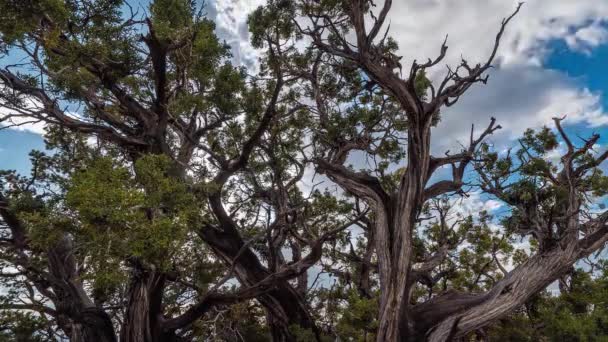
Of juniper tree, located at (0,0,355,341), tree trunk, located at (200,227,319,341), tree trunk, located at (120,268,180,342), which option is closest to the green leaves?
juniper tree, located at (0,0,355,341)

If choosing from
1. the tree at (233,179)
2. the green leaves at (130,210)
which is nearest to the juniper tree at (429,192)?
the tree at (233,179)

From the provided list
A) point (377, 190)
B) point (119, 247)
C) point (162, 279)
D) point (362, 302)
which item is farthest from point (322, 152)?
point (119, 247)

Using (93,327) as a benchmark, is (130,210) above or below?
below

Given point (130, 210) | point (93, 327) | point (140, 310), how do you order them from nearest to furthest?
point (130, 210) → point (140, 310) → point (93, 327)

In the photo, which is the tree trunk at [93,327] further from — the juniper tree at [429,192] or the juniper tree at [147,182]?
the juniper tree at [429,192]

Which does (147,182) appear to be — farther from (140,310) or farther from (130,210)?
(140,310)

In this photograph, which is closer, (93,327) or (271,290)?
(93,327)

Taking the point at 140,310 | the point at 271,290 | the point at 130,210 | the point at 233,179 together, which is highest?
the point at 233,179

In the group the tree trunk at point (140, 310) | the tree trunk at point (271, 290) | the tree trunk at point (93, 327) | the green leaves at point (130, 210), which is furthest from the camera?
the tree trunk at point (271, 290)

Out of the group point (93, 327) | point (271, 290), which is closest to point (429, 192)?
point (271, 290)

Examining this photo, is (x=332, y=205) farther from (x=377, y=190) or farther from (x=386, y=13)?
(x=386, y=13)

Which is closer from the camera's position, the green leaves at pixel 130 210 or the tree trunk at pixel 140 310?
the green leaves at pixel 130 210

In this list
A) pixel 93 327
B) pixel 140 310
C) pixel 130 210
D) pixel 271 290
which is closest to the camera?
pixel 130 210

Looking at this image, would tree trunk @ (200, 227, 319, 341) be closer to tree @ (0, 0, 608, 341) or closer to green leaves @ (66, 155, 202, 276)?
tree @ (0, 0, 608, 341)
